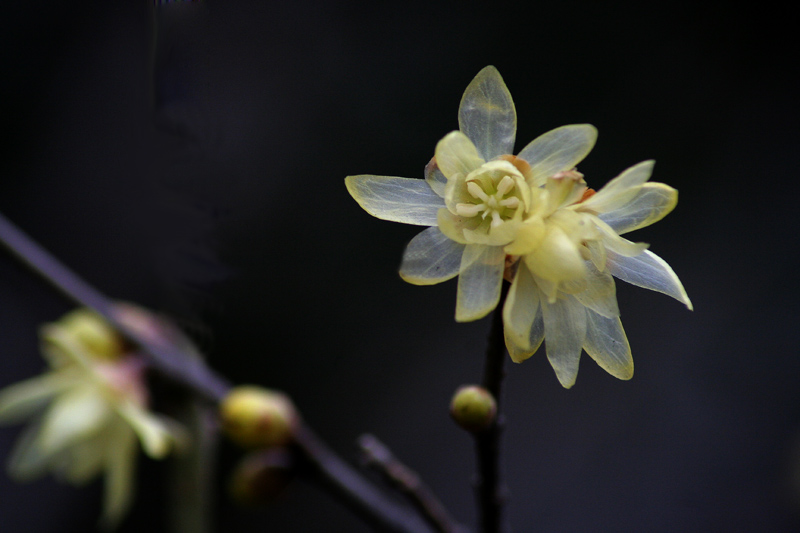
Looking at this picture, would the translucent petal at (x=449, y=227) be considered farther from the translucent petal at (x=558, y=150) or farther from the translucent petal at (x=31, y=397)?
the translucent petal at (x=31, y=397)

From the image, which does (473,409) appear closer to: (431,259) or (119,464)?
(431,259)

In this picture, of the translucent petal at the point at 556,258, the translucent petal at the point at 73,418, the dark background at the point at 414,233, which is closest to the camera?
the translucent petal at the point at 556,258

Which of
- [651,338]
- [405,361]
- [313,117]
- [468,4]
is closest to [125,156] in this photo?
[313,117]

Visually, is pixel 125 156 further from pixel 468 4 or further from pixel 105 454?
pixel 468 4

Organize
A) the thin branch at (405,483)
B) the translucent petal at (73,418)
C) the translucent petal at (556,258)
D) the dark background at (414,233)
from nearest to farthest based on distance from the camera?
1. the translucent petal at (556,258)
2. the thin branch at (405,483)
3. the translucent petal at (73,418)
4. the dark background at (414,233)

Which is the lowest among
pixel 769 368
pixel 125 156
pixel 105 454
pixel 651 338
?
pixel 769 368

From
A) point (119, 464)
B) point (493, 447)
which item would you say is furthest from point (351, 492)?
point (119, 464)

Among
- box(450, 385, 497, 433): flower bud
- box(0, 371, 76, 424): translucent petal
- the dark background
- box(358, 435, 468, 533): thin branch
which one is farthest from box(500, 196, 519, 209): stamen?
the dark background

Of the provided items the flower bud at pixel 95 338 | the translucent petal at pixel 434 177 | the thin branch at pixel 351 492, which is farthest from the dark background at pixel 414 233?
the translucent petal at pixel 434 177
